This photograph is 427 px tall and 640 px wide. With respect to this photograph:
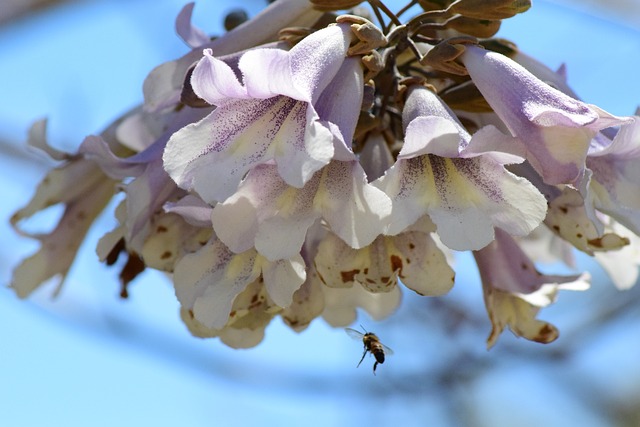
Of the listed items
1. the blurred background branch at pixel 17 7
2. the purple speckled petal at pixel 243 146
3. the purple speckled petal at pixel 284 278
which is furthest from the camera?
the blurred background branch at pixel 17 7

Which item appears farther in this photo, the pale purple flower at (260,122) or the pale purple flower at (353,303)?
the pale purple flower at (353,303)

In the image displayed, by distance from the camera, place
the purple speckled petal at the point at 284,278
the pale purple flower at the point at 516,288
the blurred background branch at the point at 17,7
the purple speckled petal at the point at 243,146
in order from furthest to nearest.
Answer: the blurred background branch at the point at 17,7, the pale purple flower at the point at 516,288, the purple speckled petal at the point at 284,278, the purple speckled petal at the point at 243,146

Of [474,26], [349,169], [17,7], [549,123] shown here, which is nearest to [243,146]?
[349,169]

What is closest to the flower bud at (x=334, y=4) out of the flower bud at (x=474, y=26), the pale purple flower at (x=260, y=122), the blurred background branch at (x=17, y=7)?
the flower bud at (x=474, y=26)

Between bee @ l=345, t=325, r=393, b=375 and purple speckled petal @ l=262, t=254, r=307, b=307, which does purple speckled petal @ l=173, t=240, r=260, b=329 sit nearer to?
purple speckled petal @ l=262, t=254, r=307, b=307

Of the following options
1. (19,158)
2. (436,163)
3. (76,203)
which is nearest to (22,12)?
(19,158)

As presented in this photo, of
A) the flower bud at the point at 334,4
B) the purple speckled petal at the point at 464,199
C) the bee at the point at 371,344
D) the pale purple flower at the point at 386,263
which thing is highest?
the flower bud at the point at 334,4

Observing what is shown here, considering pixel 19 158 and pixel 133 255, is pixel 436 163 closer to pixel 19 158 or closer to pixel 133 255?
pixel 133 255

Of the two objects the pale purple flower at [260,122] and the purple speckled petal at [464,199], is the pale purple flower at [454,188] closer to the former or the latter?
the purple speckled petal at [464,199]

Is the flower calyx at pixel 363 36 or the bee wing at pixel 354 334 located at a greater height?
the flower calyx at pixel 363 36

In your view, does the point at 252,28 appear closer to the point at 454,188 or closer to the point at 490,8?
the point at 490,8
